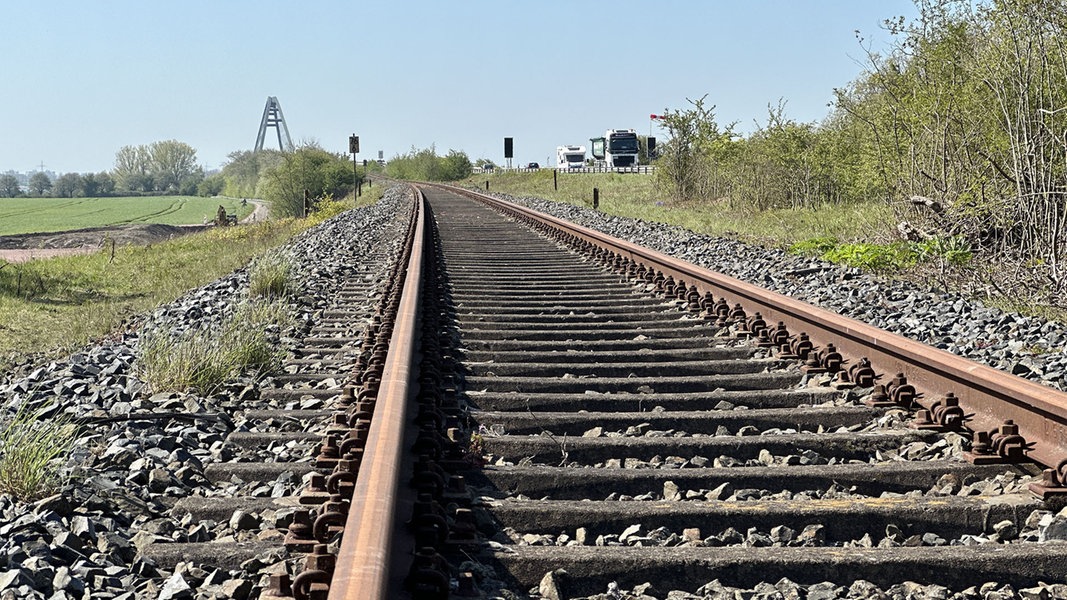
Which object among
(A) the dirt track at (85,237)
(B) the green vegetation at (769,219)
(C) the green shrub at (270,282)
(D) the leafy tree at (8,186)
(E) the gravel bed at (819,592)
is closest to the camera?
(E) the gravel bed at (819,592)

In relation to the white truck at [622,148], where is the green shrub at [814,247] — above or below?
below

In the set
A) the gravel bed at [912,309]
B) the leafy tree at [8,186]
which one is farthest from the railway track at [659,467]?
the leafy tree at [8,186]

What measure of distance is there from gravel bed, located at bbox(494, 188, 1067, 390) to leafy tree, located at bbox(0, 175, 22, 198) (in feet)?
582

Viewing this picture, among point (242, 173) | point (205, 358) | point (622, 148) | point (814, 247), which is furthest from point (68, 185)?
point (205, 358)

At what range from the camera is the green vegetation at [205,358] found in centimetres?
519

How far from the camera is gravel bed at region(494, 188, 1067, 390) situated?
588 cm

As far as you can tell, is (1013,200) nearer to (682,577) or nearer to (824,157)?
(682,577)

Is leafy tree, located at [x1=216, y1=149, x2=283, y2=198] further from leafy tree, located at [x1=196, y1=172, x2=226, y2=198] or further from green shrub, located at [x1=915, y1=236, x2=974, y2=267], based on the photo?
green shrub, located at [x1=915, y1=236, x2=974, y2=267]

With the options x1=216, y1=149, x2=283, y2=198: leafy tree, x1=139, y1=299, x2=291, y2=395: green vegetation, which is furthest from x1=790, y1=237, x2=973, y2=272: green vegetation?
x1=216, y1=149, x2=283, y2=198: leafy tree

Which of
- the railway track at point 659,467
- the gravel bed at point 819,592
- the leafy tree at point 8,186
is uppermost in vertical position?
the leafy tree at point 8,186

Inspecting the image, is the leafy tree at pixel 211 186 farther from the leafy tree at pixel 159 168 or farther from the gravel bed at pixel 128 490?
the gravel bed at pixel 128 490

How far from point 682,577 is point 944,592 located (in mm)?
682

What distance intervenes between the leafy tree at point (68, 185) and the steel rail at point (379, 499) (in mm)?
168666

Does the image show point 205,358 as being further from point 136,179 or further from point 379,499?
point 136,179
